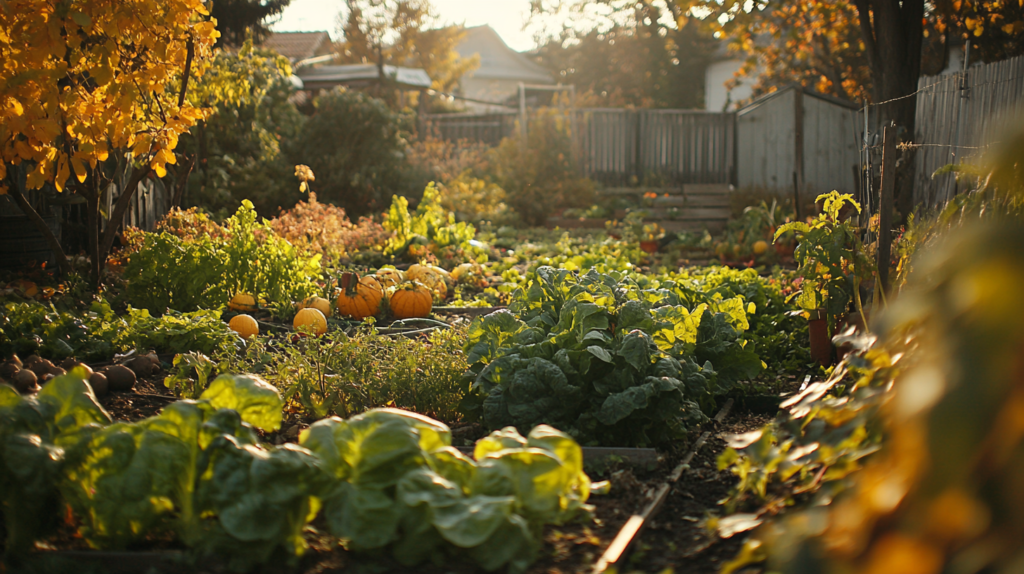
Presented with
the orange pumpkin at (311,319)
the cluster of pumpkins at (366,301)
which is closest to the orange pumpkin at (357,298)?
the cluster of pumpkins at (366,301)

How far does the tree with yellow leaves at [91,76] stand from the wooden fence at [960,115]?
477 cm

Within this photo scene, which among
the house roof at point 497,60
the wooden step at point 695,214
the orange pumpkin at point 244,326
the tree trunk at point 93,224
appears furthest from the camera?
the house roof at point 497,60

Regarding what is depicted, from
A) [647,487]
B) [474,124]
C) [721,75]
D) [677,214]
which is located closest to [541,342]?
[647,487]

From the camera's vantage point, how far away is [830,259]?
3.48 metres

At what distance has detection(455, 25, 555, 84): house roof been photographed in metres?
40.7

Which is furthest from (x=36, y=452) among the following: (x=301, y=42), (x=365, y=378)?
(x=301, y=42)

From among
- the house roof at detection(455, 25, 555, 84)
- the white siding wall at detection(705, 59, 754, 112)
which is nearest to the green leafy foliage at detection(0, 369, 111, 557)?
the white siding wall at detection(705, 59, 754, 112)

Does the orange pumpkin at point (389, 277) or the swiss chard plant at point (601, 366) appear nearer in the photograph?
the swiss chard plant at point (601, 366)

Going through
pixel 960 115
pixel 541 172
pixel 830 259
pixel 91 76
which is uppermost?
pixel 91 76

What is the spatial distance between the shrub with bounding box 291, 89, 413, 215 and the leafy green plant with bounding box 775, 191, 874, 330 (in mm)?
9401

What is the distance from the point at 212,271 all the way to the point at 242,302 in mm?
422

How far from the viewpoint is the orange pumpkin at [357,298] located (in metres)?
5.26

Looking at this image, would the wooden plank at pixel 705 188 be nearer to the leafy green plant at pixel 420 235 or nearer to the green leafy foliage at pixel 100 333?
the leafy green plant at pixel 420 235

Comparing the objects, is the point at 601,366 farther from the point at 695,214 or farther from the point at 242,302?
the point at 695,214
